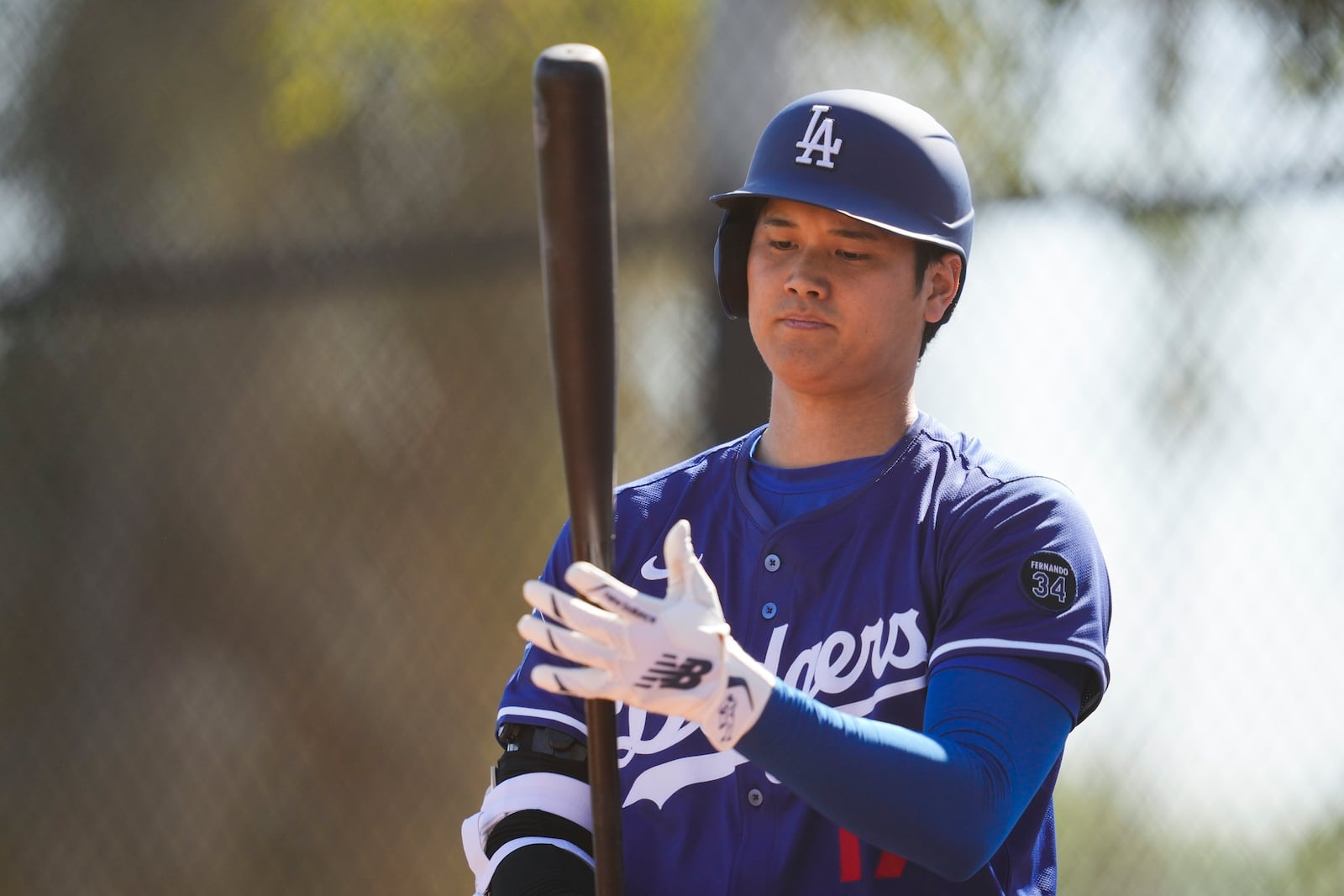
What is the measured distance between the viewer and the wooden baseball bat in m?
1.12

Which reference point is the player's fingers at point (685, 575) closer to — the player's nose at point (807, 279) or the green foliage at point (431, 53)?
the player's nose at point (807, 279)

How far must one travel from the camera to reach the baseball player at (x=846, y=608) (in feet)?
3.98

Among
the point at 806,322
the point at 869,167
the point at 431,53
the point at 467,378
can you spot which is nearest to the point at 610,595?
the point at 806,322

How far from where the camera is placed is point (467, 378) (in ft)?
8.91

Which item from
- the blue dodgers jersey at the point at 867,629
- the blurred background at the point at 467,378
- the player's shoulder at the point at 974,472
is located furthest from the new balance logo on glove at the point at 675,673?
the blurred background at the point at 467,378

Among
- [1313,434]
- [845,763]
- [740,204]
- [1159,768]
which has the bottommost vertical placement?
[1159,768]

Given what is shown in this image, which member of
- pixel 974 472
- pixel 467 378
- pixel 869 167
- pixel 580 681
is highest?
pixel 869 167

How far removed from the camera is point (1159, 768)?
2396 millimetres

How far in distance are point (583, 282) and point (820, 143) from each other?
47cm

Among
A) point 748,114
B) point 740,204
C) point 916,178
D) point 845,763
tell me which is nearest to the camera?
point 845,763

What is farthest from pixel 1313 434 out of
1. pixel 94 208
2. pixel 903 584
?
pixel 94 208

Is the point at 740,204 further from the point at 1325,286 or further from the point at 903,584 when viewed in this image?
the point at 1325,286

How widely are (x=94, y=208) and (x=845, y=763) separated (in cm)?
225

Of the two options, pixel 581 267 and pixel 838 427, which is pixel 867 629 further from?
pixel 581 267
